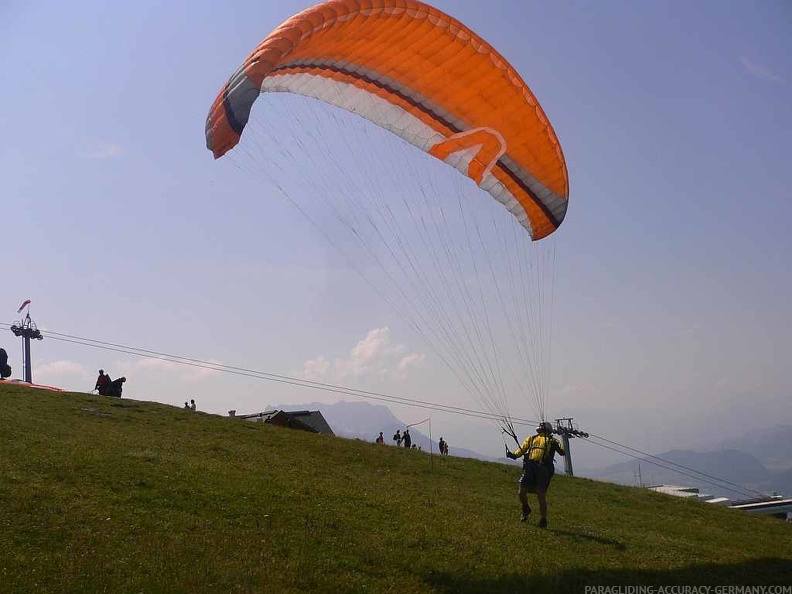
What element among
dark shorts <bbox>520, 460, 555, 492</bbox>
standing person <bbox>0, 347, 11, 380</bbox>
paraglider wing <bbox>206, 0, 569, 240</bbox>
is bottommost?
dark shorts <bbox>520, 460, 555, 492</bbox>

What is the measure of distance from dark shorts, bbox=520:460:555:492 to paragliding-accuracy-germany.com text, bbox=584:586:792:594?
3.29 metres

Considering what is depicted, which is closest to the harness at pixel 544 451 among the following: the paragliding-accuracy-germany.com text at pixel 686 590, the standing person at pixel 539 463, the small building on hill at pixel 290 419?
the standing person at pixel 539 463

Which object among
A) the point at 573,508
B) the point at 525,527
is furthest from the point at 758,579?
the point at 573,508

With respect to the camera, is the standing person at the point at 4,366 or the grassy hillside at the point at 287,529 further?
the standing person at the point at 4,366

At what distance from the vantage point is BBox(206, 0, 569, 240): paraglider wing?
45.8 ft

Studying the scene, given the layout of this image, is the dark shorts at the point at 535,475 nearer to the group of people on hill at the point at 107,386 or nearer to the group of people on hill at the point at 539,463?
the group of people on hill at the point at 539,463

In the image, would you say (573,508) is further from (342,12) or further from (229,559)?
(342,12)

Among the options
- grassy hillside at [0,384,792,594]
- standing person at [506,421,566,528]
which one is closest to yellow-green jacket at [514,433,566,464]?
standing person at [506,421,566,528]

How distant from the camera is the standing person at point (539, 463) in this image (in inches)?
512

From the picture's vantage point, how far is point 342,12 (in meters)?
12.8

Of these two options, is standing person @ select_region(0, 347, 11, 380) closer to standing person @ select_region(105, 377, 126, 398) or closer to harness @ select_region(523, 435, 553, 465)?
standing person @ select_region(105, 377, 126, 398)

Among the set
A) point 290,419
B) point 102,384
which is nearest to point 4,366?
point 102,384

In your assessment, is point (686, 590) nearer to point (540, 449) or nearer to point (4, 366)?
point (540, 449)

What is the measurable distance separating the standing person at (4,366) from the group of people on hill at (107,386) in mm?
3404
